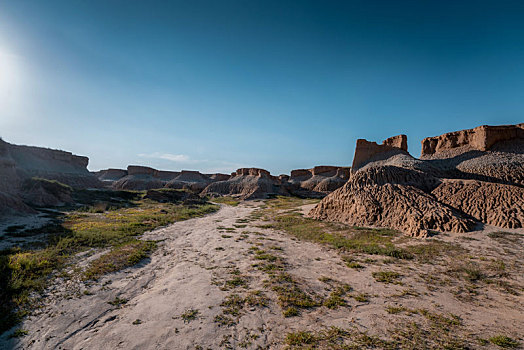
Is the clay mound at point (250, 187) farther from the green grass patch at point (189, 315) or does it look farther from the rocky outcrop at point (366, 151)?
the green grass patch at point (189, 315)

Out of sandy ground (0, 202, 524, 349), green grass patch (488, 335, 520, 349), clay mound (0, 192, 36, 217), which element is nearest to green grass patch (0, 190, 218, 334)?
sandy ground (0, 202, 524, 349)

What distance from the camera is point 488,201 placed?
48.8ft

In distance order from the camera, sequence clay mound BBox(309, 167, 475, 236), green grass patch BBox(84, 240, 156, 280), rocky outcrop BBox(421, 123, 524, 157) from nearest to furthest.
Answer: green grass patch BBox(84, 240, 156, 280) → clay mound BBox(309, 167, 475, 236) → rocky outcrop BBox(421, 123, 524, 157)

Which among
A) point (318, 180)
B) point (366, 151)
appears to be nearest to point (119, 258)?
point (366, 151)

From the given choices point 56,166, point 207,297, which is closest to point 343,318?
point 207,297

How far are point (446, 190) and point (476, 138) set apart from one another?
1810 centimetres

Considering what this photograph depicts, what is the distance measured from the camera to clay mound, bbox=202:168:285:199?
196ft

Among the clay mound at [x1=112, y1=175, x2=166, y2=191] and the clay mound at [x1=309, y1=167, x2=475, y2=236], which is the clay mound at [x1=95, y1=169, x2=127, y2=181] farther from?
the clay mound at [x1=309, y1=167, x2=475, y2=236]

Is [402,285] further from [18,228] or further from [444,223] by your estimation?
[18,228]

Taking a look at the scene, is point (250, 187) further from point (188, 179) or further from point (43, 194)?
point (43, 194)

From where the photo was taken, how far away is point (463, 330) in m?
4.90

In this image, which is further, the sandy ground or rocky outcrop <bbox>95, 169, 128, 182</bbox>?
rocky outcrop <bbox>95, 169, 128, 182</bbox>

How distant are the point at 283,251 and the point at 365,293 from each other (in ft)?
16.9

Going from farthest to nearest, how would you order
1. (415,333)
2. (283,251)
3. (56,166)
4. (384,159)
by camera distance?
1. (56,166)
2. (384,159)
3. (283,251)
4. (415,333)
